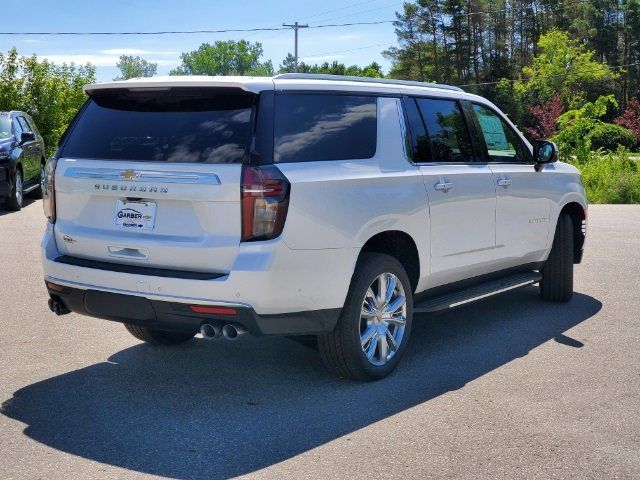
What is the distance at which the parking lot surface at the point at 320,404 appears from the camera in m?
4.55

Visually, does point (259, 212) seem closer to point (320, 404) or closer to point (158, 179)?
point (158, 179)

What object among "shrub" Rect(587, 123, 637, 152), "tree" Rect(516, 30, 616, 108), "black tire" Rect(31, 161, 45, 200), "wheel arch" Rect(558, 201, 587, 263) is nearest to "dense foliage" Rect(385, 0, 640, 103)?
"tree" Rect(516, 30, 616, 108)

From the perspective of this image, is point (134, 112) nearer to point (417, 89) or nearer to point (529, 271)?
point (417, 89)

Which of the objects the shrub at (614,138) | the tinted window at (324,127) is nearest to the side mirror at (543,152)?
the tinted window at (324,127)

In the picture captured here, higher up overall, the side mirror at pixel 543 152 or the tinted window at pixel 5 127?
the tinted window at pixel 5 127

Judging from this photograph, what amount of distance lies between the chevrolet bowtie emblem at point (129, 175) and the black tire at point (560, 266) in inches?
170

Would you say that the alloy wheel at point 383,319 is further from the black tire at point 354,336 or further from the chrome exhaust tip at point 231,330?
the chrome exhaust tip at point 231,330

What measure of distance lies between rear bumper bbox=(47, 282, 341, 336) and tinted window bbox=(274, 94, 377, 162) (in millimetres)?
904

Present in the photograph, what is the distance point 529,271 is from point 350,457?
3.96m

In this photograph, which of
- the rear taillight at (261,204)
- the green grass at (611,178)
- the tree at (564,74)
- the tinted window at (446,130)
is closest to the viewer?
the rear taillight at (261,204)

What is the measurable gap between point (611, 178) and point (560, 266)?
45.9ft

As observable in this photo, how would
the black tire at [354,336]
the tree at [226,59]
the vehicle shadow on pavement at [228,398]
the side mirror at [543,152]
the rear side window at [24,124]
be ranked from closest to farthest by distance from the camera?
the vehicle shadow on pavement at [228,398], the black tire at [354,336], the side mirror at [543,152], the rear side window at [24,124], the tree at [226,59]

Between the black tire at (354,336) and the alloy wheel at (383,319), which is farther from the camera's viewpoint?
the alloy wheel at (383,319)

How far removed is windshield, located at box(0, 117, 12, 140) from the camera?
1700 centimetres
